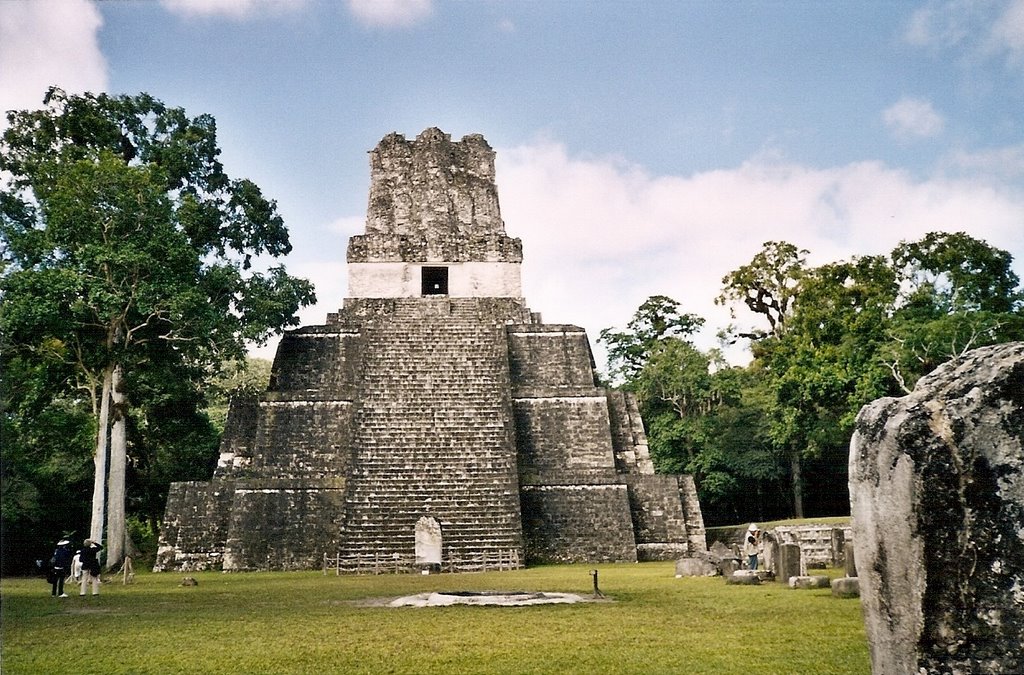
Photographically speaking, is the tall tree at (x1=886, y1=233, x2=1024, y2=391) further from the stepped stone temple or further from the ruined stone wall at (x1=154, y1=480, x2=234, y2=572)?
the ruined stone wall at (x1=154, y1=480, x2=234, y2=572)

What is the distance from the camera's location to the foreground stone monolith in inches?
73.7

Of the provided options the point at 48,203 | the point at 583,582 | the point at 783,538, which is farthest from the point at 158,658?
the point at 48,203

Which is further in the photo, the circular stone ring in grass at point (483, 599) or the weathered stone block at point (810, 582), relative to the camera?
the weathered stone block at point (810, 582)

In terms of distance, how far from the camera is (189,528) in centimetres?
1361

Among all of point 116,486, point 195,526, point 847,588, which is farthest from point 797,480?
point 116,486

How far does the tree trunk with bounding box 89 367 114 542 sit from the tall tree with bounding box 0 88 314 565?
0.02 meters

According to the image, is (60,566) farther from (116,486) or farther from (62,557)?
(116,486)

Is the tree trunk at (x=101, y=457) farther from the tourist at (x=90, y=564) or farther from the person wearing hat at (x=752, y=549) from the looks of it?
the person wearing hat at (x=752, y=549)

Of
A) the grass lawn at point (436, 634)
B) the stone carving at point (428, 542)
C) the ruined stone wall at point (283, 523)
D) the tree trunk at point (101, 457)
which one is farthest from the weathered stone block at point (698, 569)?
the tree trunk at point (101, 457)

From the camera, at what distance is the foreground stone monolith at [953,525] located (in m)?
1.87

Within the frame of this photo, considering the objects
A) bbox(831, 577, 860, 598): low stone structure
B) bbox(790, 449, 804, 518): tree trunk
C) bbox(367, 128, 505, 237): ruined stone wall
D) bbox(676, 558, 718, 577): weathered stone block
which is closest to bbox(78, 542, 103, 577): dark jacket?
bbox(676, 558, 718, 577): weathered stone block

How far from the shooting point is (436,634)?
17.5 ft

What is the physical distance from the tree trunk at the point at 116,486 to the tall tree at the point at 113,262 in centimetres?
2

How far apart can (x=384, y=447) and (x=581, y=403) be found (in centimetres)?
391
